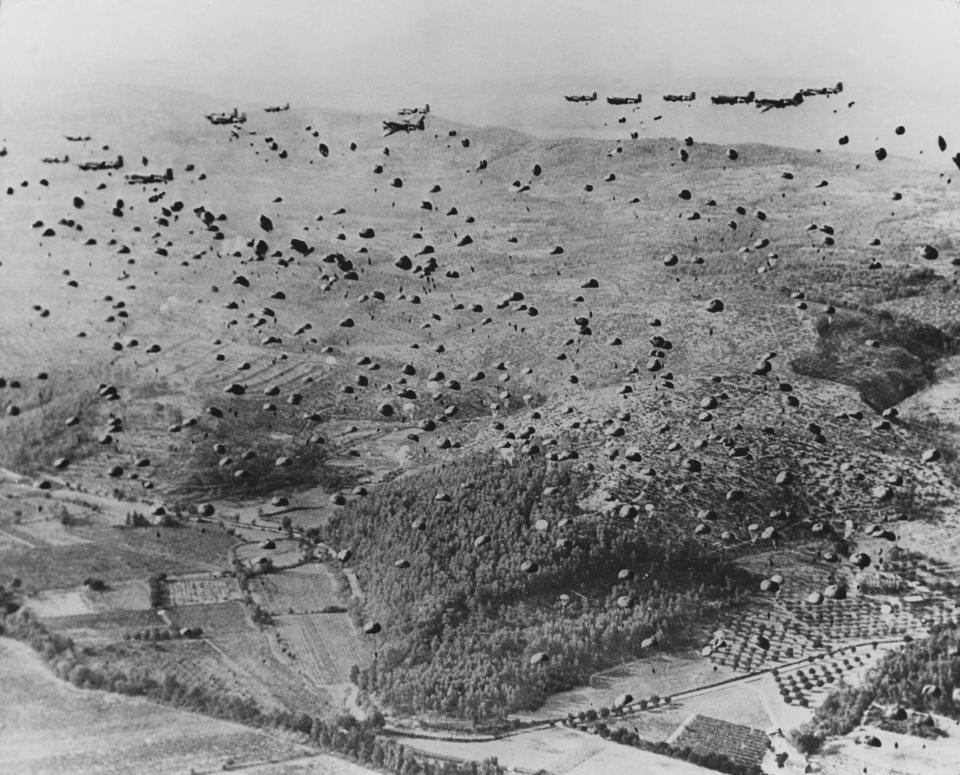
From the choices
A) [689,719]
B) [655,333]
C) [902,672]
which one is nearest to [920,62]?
[655,333]

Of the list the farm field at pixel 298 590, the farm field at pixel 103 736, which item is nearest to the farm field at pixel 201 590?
the farm field at pixel 298 590

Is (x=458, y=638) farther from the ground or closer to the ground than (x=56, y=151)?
closer to the ground

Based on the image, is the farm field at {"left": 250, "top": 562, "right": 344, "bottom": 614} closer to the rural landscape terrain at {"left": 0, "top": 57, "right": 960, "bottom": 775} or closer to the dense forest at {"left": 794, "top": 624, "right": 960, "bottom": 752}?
the rural landscape terrain at {"left": 0, "top": 57, "right": 960, "bottom": 775}

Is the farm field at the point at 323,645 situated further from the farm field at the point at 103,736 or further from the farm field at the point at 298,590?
the farm field at the point at 103,736

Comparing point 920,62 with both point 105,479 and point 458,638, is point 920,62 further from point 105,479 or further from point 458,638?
point 105,479

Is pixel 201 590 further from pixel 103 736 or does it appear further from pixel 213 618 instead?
pixel 103 736

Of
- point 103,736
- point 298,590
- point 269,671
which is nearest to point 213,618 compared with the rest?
point 269,671

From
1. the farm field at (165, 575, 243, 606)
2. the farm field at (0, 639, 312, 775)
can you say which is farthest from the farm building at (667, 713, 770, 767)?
the farm field at (165, 575, 243, 606)
